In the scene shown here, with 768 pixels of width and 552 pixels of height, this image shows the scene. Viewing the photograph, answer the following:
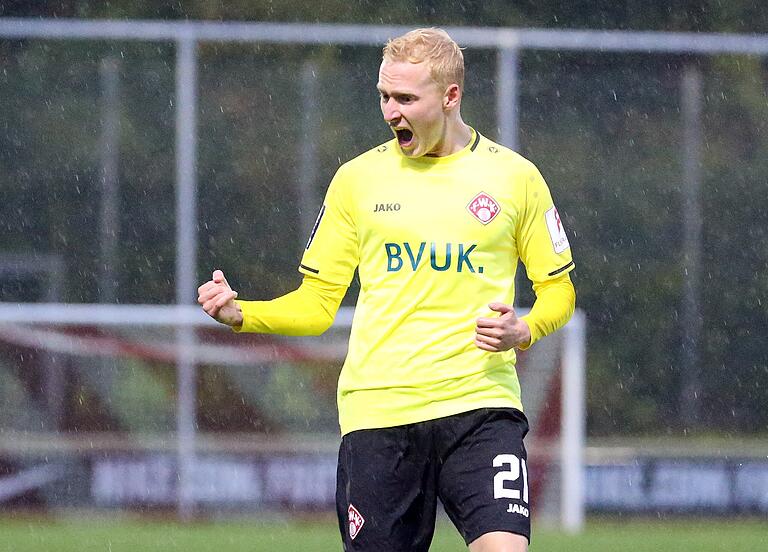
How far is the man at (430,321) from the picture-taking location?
12.5 ft

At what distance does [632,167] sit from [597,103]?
0.46m

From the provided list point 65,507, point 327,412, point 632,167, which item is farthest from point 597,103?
point 65,507

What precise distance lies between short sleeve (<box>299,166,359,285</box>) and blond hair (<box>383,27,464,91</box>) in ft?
1.14

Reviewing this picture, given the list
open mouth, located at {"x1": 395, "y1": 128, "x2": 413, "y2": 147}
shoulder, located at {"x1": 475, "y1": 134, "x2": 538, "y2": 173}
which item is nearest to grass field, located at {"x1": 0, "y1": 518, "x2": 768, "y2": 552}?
shoulder, located at {"x1": 475, "y1": 134, "x2": 538, "y2": 173}

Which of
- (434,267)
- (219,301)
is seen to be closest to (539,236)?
(434,267)

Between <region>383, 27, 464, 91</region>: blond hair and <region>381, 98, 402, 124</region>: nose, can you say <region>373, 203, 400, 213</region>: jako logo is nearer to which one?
<region>381, 98, 402, 124</region>: nose

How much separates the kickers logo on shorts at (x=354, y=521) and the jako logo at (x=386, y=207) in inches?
27.9

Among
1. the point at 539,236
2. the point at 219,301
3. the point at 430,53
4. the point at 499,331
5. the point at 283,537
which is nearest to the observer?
the point at 499,331

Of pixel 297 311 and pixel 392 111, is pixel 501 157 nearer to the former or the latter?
pixel 392 111

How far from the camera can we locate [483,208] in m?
3.91

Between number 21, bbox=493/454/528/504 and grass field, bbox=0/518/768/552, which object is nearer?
number 21, bbox=493/454/528/504

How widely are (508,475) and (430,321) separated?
1.32ft

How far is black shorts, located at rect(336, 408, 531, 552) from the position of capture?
3.79 metres

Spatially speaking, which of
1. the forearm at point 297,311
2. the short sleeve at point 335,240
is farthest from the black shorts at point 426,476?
the short sleeve at point 335,240
